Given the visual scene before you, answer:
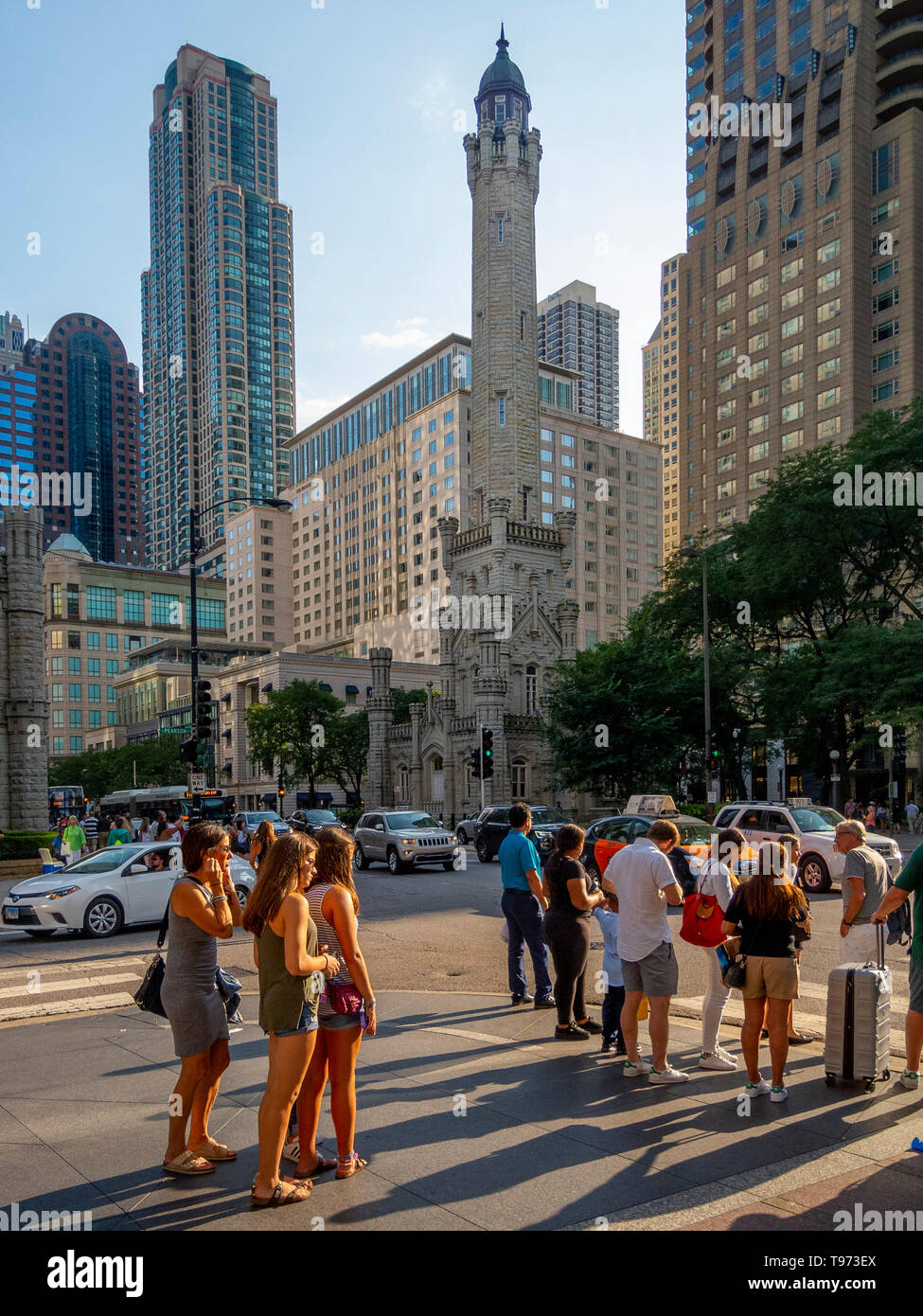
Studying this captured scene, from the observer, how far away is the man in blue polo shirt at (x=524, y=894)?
956 cm

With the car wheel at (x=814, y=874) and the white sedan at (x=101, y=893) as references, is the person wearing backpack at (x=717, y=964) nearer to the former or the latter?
the white sedan at (x=101, y=893)

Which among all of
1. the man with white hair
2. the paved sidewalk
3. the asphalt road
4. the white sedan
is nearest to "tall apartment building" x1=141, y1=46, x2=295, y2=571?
the white sedan

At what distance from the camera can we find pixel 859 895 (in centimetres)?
812

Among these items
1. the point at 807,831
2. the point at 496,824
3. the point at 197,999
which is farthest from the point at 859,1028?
the point at 496,824

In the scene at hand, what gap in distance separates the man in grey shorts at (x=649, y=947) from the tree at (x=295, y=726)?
2189 inches

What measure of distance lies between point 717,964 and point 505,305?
57424 mm

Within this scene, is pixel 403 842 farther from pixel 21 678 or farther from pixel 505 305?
pixel 505 305

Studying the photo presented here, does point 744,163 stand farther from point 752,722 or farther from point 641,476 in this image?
point 752,722

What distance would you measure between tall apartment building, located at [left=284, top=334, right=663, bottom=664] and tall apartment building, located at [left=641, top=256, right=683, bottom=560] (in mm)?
30115

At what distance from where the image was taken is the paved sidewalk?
5.15 metres

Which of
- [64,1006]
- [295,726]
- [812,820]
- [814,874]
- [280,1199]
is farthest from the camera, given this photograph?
[295,726]

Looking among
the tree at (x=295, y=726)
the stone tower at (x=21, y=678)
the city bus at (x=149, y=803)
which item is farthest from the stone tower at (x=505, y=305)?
the stone tower at (x=21, y=678)

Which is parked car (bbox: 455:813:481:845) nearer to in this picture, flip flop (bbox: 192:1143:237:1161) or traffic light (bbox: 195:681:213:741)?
traffic light (bbox: 195:681:213:741)

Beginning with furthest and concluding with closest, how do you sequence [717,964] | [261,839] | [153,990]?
[261,839] < [717,964] < [153,990]
